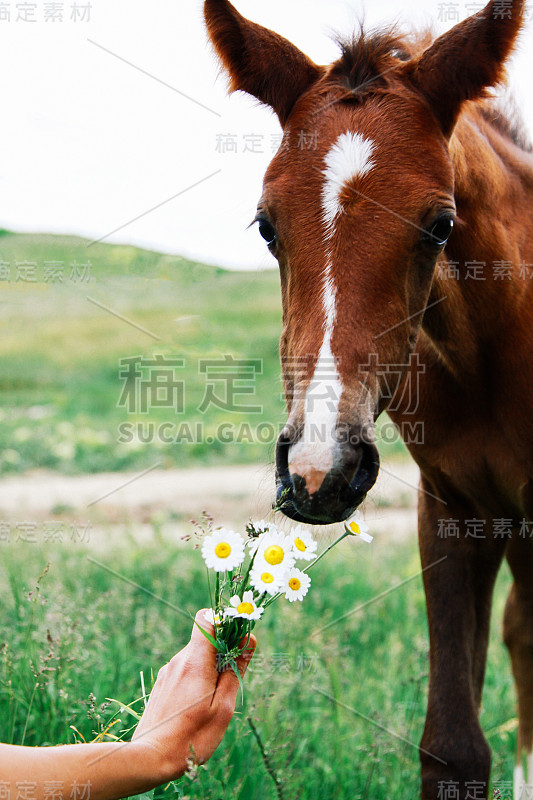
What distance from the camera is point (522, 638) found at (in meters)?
3.47

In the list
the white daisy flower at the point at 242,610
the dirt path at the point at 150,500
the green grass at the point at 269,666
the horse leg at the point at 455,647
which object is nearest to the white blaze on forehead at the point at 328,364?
the white daisy flower at the point at 242,610

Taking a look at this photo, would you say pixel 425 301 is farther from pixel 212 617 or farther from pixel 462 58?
pixel 212 617

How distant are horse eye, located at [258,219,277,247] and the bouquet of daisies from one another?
802mm

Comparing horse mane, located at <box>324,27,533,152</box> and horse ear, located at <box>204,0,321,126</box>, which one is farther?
horse ear, located at <box>204,0,321,126</box>

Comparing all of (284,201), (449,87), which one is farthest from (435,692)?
(449,87)

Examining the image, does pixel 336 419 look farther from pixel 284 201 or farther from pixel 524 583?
pixel 524 583

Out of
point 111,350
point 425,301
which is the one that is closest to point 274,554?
point 425,301

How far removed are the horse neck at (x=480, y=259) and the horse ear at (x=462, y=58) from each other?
19 centimetres

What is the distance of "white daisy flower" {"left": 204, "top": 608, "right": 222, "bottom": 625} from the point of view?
1.80m

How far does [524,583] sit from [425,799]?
3.23 ft

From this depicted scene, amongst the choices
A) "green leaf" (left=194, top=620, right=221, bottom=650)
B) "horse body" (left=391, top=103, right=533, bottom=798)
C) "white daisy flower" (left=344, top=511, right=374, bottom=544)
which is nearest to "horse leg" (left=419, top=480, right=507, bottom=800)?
"horse body" (left=391, top=103, right=533, bottom=798)

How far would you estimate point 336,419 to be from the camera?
1806 mm

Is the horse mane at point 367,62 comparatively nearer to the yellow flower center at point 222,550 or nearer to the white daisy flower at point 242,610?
the yellow flower center at point 222,550

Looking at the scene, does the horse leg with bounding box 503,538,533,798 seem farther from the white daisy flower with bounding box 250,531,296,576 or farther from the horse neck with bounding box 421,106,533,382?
the white daisy flower with bounding box 250,531,296,576
